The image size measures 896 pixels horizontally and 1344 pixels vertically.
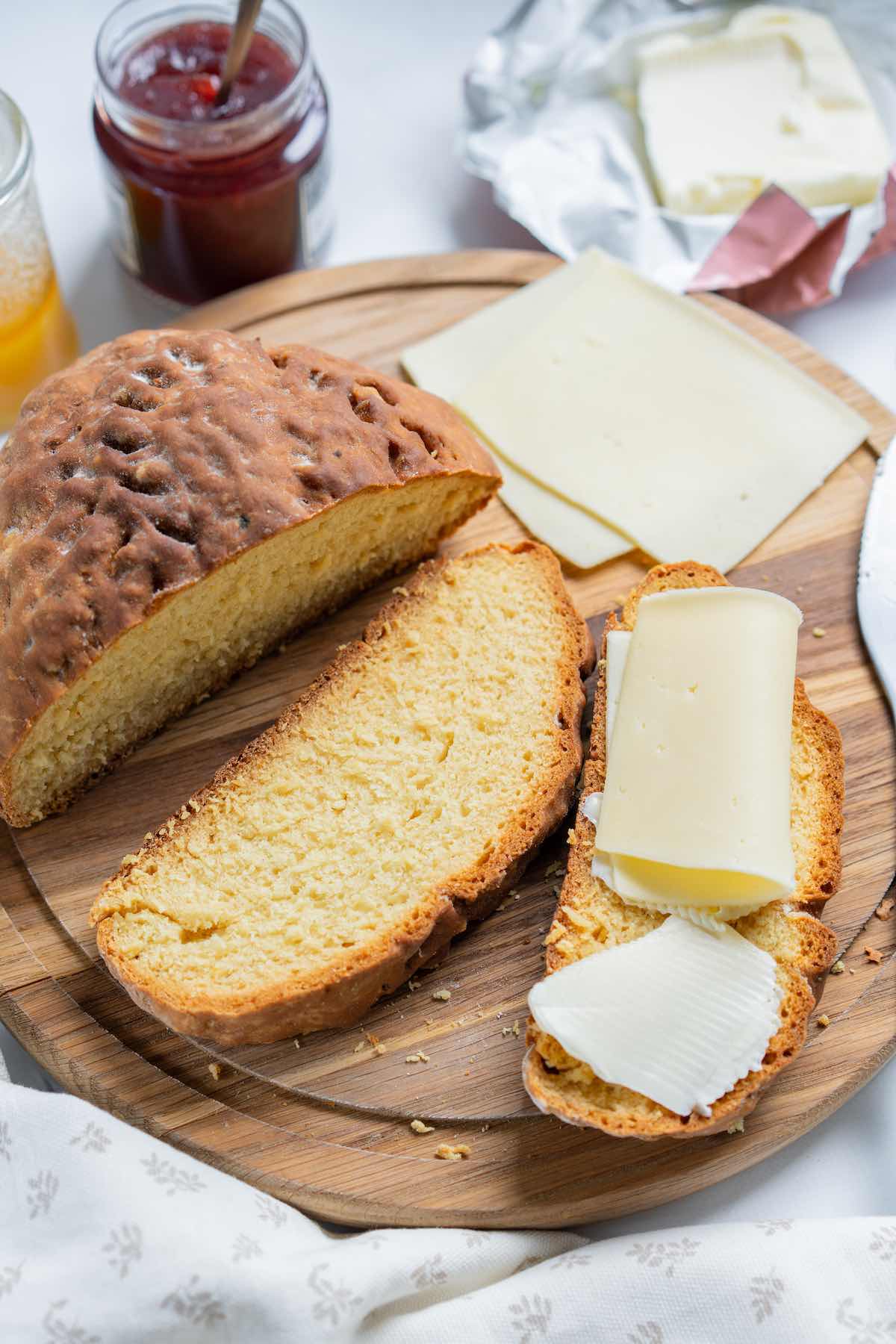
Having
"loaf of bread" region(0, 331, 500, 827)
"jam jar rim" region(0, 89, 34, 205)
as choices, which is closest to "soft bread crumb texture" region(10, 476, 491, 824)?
"loaf of bread" region(0, 331, 500, 827)

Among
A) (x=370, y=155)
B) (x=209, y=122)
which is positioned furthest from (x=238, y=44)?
(x=370, y=155)

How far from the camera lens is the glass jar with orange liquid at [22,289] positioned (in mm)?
3826

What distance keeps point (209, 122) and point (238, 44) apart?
238mm

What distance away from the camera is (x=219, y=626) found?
369 centimetres

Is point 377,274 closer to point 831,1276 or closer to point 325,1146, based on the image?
point 325,1146

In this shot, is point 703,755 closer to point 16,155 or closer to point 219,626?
point 219,626

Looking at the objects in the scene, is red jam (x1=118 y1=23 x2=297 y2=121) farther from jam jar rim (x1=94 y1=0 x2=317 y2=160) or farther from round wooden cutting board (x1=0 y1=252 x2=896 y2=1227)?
round wooden cutting board (x1=0 y1=252 x2=896 y2=1227)

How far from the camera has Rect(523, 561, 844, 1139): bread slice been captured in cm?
301

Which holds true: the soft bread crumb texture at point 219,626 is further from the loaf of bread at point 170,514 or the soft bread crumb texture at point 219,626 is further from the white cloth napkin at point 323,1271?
the white cloth napkin at point 323,1271

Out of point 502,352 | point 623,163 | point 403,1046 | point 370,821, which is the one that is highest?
point 623,163

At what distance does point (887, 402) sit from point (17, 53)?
3495 mm

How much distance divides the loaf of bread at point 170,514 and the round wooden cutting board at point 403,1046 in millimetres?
169

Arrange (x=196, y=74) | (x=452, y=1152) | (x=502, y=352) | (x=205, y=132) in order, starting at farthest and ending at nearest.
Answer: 1. (x=502, y=352)
2. (x=196, y=74)
3. (x=205, y=132)
4. (x=452, y=1152)

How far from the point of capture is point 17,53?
16.7ft
